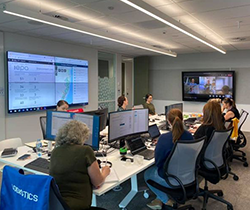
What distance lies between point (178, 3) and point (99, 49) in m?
4.20

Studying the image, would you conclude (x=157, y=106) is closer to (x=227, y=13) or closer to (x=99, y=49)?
(x=99, y=49)

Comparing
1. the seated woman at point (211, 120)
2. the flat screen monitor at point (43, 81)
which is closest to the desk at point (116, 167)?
the seated woman at point (211, 120)

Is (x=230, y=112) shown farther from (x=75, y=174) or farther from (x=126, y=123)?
(x=75, y=174)

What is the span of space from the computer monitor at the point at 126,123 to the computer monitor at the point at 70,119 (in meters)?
0.24

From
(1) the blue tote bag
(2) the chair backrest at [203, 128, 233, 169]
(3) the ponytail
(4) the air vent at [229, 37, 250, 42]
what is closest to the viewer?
(1) the blue tote bag

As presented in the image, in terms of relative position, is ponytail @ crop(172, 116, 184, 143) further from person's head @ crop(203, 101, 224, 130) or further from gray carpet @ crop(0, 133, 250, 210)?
gray carpet @ crop(0, 133, 250, 210)

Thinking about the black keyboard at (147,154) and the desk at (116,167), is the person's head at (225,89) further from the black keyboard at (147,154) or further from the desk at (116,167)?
the desk at (116,167)

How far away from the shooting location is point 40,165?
231 centimetres

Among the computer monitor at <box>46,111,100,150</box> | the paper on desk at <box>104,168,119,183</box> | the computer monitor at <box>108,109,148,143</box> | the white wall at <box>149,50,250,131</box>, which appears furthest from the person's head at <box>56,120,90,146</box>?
the white wall at <box>149,50,250,131</box>

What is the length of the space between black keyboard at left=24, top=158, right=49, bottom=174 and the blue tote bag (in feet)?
2.06

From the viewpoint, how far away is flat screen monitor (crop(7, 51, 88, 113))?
4887 millimetres

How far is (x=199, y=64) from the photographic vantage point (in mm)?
7992

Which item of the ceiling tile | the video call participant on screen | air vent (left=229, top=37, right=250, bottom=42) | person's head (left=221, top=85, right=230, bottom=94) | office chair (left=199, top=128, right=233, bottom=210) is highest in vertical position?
air vent (left=229, top=37, right=250, bottom=42)

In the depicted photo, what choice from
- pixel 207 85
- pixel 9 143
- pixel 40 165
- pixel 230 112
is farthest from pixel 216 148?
pixel 207 85
